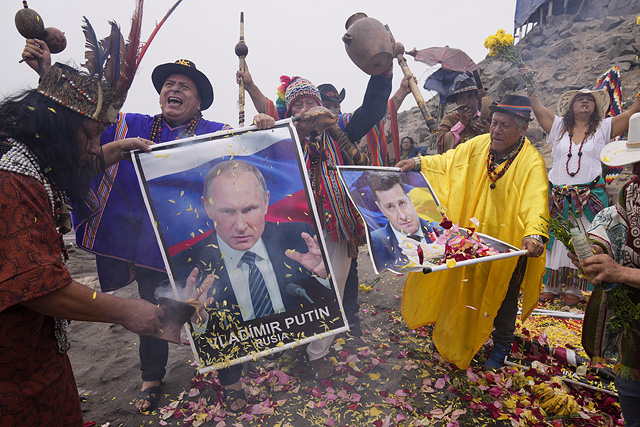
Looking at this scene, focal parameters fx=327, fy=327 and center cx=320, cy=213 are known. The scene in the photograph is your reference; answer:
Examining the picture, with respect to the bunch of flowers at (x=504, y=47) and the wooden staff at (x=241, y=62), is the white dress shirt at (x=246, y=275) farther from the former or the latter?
the bunch of flowers at (x=504, y=47)

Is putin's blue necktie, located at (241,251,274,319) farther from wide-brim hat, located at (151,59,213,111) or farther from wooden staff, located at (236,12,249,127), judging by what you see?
wooden staff, located at (236,12,249,127)

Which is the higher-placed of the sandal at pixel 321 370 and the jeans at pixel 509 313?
the jeans at pixel 509 313

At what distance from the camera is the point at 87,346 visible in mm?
4090

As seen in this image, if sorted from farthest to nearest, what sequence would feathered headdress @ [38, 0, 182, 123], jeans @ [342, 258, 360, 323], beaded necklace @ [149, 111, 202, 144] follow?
jeans @ [342, 258, 360, 323] < beaded necklace @ [149, 111, 202, 144] < feathered headdress @ [38, 0, 182, 123]

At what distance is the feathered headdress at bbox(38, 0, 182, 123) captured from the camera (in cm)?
158

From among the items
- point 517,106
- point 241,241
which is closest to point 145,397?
point 241,241

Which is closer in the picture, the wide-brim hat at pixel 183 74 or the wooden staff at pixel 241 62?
the wide-brim hat at pixel 183 74

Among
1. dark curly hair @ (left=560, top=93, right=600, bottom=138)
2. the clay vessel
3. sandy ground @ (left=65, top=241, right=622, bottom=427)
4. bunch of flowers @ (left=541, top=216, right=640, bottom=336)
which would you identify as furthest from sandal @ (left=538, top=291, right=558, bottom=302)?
the clay vessel

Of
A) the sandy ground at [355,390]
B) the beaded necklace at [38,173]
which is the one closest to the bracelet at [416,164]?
the sandy ground at [355,390]

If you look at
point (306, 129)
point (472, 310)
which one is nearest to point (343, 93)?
point (306, 129)

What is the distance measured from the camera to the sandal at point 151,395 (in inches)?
116

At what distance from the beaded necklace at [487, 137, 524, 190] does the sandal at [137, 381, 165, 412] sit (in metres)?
3.79

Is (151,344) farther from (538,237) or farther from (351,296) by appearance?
(538,237)

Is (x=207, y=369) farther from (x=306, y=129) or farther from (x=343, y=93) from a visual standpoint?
(x=343, y=93)
